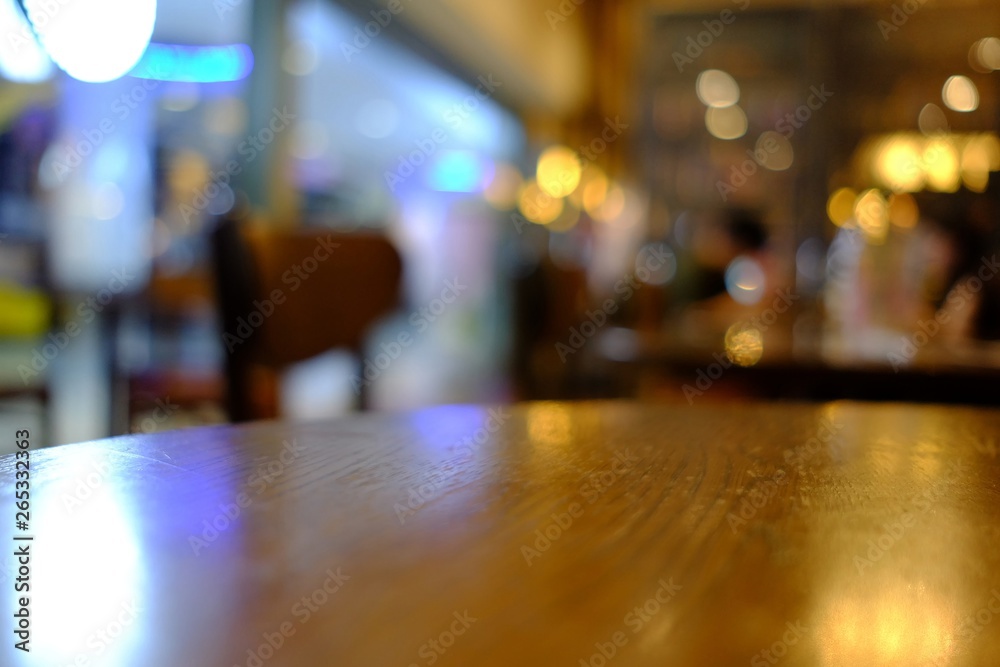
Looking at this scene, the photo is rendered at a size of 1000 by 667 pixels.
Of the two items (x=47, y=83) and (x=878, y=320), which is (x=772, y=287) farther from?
(x=47, y=83)

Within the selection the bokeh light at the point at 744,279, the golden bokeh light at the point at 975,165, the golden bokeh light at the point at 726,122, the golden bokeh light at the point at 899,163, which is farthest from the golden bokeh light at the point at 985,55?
the bokeh light at the point at 744,279

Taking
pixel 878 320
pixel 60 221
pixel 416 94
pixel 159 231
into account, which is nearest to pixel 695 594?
pixel 878 320

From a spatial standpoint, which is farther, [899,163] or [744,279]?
[899,163]

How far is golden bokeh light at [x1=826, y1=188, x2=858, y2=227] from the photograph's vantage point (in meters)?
5.32

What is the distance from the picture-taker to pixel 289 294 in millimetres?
1769

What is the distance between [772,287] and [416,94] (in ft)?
16.2

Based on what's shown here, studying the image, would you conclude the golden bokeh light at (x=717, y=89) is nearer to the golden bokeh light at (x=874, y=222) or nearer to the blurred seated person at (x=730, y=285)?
the blurred seated person at (x=730, y=285)

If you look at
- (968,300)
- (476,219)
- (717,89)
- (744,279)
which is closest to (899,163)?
(717,89)

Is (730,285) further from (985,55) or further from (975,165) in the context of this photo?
(985,55)

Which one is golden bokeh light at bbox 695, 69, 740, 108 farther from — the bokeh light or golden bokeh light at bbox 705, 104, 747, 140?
the bokeh light

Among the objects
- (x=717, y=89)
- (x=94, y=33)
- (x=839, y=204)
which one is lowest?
(x=839, y=204)

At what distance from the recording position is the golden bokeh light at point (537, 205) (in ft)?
28.1

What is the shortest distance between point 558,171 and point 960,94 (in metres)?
4.25

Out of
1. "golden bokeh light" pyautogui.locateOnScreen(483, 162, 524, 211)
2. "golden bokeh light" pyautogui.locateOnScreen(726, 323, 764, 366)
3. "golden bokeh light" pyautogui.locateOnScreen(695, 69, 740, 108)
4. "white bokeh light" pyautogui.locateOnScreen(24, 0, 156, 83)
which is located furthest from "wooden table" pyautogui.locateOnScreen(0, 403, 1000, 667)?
"golden bokeh light" pyautogui.locateOnScreen(483, 162, 524, 211)
